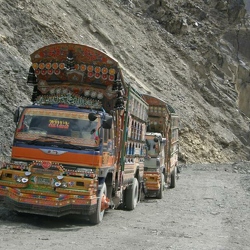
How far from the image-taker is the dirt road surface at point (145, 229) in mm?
8125

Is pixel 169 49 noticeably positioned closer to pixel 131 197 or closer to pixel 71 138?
pixel 131 197

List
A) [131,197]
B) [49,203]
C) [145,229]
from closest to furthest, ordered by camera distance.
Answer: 1. [49,203]
2. [145,229]
3. [131,197]

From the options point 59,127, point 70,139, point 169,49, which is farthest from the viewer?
point 169,49

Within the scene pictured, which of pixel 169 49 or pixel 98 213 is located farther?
pixel 169 49

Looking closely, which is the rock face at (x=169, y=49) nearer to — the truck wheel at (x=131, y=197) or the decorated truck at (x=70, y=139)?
the truck wheel at (x=131, y=197)

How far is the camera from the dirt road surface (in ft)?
26.7

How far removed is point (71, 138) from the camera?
32.0ft

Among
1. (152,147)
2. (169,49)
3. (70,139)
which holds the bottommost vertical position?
(70,139)

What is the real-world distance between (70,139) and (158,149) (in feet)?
26.6

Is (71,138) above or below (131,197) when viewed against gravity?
above

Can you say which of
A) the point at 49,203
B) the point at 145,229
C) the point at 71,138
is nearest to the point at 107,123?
the point at 71,138

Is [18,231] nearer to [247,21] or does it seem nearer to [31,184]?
[31,184]

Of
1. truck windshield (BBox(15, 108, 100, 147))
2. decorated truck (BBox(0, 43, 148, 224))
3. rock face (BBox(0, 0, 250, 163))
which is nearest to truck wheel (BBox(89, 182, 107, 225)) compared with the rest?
decorated truck (BBox(0, 43, 148, 224))

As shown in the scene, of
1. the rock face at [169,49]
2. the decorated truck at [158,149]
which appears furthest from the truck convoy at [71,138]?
the rock face at [169,49]
